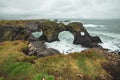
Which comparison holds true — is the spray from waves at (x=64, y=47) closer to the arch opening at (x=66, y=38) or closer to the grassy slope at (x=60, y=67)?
the arch opening at (x=66, y=38)

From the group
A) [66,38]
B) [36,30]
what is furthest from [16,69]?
[66,38]

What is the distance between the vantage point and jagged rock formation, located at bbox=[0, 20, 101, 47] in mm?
76375

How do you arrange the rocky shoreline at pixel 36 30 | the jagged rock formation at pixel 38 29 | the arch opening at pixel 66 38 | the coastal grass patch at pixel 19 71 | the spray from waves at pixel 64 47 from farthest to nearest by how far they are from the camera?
the arch opening at pixel 66 38 < the jagged rock formation at pixel 38 29 < the rocky shoreline at pixel 36 30 < the spray from waves at pixel 64 47 < the coastal grass patch at pixel 19 71

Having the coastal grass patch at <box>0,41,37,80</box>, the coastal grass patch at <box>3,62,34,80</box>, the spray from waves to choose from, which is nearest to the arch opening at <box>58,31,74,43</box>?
the spray from waves

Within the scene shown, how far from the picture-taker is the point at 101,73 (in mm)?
19500

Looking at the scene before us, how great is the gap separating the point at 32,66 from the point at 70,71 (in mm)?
3829

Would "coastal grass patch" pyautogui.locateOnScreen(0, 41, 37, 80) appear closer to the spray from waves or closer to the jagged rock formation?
the spray from waves

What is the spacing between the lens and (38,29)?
87062 mm

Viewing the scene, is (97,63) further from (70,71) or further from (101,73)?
(70,71)

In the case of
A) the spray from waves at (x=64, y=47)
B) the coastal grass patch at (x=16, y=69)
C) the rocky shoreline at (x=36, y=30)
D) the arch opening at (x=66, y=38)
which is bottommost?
the arch opening at (x=66, y=38)

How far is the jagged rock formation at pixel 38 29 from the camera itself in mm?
76375

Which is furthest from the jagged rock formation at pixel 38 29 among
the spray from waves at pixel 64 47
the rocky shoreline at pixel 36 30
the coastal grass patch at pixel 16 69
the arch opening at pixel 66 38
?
the coastal grass patch at pixel 16 69

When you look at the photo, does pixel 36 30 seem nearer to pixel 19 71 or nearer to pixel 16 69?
pixel 16 69

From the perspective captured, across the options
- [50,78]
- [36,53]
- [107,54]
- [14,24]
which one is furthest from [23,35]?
[50,78]
